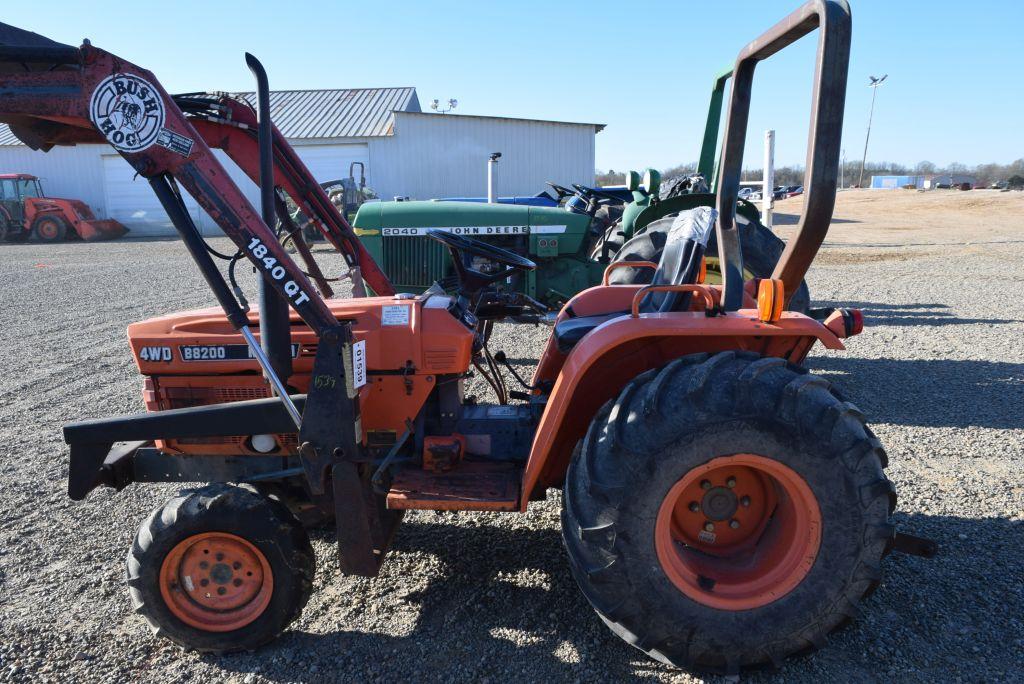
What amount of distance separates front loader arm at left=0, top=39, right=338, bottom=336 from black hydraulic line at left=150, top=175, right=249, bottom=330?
41mm

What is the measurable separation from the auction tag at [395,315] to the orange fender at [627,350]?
63 cm

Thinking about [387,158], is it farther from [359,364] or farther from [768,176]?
[359,364]

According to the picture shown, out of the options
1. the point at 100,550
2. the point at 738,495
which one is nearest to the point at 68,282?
the point at 100,550

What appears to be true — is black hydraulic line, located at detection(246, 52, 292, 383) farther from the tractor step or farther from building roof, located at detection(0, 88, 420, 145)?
building roof, located at detection(0, 88, 420, 145)

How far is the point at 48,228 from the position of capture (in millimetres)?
A: 22406

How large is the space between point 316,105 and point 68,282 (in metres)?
18.4

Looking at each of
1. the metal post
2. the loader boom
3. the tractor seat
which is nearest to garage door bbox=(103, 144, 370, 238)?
the metal post

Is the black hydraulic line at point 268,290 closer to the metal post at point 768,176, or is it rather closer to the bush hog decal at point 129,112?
the bush hog decal at point 129,112

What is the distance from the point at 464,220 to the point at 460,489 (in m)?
5.09

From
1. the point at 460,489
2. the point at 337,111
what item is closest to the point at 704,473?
the point at 460,489

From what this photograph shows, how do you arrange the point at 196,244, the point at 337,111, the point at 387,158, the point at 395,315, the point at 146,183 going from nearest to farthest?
the point at 196,244
the point at 395,315
the point at 387,158
the point at 146,183
the point at 337,111

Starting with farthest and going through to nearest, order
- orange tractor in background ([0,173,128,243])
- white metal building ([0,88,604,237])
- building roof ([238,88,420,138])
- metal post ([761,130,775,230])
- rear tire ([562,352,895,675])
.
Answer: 1. building roof ([238,88,420,138])
2. white metal building ([0,88,604,237])
3. orange tractor in background ([0,173,128,243])
4. metal post ([761,130,775,230])
5. rear tire ([562,352,895,675])

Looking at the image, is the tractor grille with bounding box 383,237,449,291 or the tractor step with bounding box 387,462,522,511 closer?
the tractor step with bounding box 387,462,522,511

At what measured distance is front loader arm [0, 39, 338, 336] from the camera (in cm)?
220
